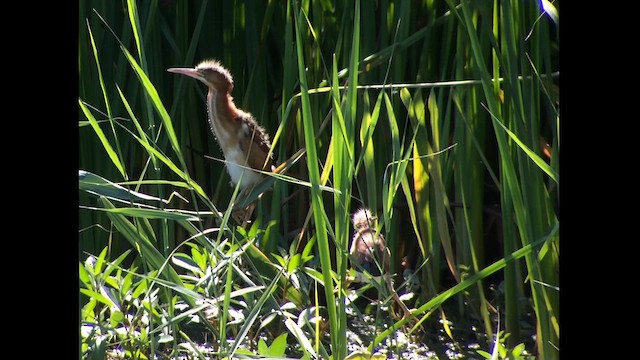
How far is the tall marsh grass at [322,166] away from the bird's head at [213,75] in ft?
0.13

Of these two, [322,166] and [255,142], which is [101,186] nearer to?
[322,166]

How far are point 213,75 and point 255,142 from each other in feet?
0.76

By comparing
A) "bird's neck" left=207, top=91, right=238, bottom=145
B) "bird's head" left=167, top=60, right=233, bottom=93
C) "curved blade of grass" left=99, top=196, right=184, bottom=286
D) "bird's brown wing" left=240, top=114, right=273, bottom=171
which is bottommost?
"curved blade of grass" left=99, top=196, right=184, bottom=286

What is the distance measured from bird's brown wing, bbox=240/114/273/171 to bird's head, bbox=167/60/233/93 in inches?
3.7

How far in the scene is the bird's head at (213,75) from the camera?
85.5 inches

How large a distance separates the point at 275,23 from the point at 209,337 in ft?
2.34

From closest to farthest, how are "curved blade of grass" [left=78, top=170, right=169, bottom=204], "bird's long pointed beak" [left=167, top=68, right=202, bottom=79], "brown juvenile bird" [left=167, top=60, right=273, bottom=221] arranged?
"curved blade of grass" [left=78, top=170, right=169, bottom=204]
"bird's long pointed beak" [left=167, top=68, right=202, bottom=79]
"brown juvenile bird" [left=167, top=60, right=273, bottom=221]

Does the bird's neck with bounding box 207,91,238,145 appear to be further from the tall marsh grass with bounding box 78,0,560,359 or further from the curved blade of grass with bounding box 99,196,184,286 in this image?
the curved blade of grass with bounding box 99,196,184,286

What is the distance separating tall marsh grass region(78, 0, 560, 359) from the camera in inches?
61.9

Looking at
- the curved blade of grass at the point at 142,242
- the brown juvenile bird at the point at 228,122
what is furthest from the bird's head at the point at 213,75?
the curved blade of grass at the point at 142,242

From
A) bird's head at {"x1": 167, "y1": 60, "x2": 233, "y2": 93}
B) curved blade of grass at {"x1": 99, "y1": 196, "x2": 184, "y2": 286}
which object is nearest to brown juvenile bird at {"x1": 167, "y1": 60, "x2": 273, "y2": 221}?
bird's head at {"x1": 167, "y1": 60, "x2": 233, "y2": 93}

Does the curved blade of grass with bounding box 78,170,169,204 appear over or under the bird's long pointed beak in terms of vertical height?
under

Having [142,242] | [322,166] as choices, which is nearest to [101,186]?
[142,242]

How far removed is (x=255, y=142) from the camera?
7.79 ft
